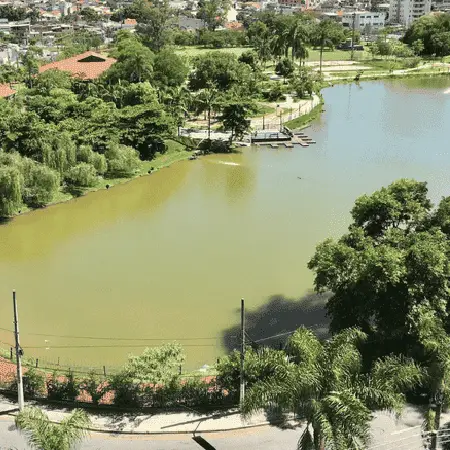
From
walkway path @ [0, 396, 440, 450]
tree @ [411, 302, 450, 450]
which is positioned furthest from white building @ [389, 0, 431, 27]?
walkway path @ [0, 396, 440, 450]

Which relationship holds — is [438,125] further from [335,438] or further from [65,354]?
[335,438]

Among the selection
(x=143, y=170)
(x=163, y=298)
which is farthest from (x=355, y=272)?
(x=143, y=170)

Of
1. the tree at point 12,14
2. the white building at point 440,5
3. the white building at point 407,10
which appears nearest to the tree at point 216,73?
the tree at point 12,14

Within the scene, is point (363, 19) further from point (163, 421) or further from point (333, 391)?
point (333, 391)

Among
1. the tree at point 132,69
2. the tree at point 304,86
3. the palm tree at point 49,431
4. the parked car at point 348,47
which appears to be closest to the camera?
the palm tree at point 49,431

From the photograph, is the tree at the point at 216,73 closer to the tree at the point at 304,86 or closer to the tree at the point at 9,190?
the tree at the point at 304,86

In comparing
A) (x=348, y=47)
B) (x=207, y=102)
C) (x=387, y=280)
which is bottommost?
(x=387, y=280)

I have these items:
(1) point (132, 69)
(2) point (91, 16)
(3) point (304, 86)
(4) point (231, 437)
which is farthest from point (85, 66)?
(2) point (91, 16)

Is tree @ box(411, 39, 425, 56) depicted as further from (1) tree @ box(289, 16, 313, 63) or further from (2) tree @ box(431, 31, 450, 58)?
(1) tree @ box(289, 16, 313, 63)
